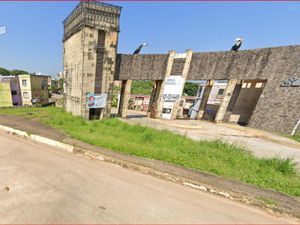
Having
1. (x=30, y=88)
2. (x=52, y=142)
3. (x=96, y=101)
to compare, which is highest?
(x=96, y=101)

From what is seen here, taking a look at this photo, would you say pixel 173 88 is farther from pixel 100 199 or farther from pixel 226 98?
pixel 100 199

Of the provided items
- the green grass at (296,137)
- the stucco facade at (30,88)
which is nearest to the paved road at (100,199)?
the green grass at (296,137)

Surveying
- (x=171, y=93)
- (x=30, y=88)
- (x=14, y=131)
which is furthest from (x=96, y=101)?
(x=30, y=88)

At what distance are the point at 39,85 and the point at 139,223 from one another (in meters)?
42.4

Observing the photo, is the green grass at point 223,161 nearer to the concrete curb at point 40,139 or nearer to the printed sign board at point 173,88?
the concrete curb at point 40,139

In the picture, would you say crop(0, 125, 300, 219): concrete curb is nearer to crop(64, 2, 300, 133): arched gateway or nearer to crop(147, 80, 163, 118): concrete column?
crop(64, 2, 300, 133): arched gateway

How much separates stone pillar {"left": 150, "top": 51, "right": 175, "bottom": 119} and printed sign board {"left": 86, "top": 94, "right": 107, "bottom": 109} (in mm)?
7125

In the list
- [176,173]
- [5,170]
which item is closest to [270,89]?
[176,173]

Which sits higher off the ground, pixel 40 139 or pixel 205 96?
pixel 205 96

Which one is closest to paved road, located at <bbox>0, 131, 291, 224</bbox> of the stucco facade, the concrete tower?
the concrete tower

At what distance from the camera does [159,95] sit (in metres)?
21.5

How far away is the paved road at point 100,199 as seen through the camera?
3664mm

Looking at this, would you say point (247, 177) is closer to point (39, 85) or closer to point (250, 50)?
point (250, 50)

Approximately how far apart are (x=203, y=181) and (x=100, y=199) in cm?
344
